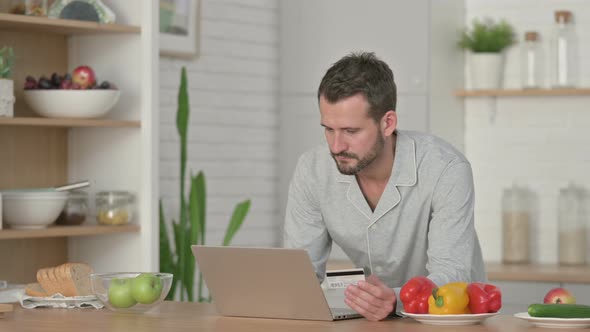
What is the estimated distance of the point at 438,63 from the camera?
18.3 feet

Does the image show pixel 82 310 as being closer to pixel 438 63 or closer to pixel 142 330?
pixel 142 330

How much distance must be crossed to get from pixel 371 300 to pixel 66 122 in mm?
2082

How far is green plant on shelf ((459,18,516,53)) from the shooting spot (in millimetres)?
5574

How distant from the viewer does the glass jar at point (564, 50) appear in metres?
5.45

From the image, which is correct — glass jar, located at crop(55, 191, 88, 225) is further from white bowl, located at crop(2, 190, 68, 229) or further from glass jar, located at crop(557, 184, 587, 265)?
glass jar, located at crop(557, 184, 587, 265)

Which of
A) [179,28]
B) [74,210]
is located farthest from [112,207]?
[179,28]

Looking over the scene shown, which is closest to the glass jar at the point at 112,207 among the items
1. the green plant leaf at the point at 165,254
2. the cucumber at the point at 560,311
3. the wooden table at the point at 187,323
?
the green plant leaf at the point at 165,254

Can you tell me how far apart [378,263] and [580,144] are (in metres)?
2.23

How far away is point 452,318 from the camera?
2.79 m

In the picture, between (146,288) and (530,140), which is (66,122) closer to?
(146,288)

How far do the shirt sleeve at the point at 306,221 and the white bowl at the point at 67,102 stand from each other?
130 cm

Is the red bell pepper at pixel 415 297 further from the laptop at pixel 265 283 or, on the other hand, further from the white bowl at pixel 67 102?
the white bowl at pixel 67 102

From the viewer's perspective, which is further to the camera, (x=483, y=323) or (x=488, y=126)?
(x=488, y=126)

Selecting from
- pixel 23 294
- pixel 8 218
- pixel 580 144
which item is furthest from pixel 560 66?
pixel 23 294
